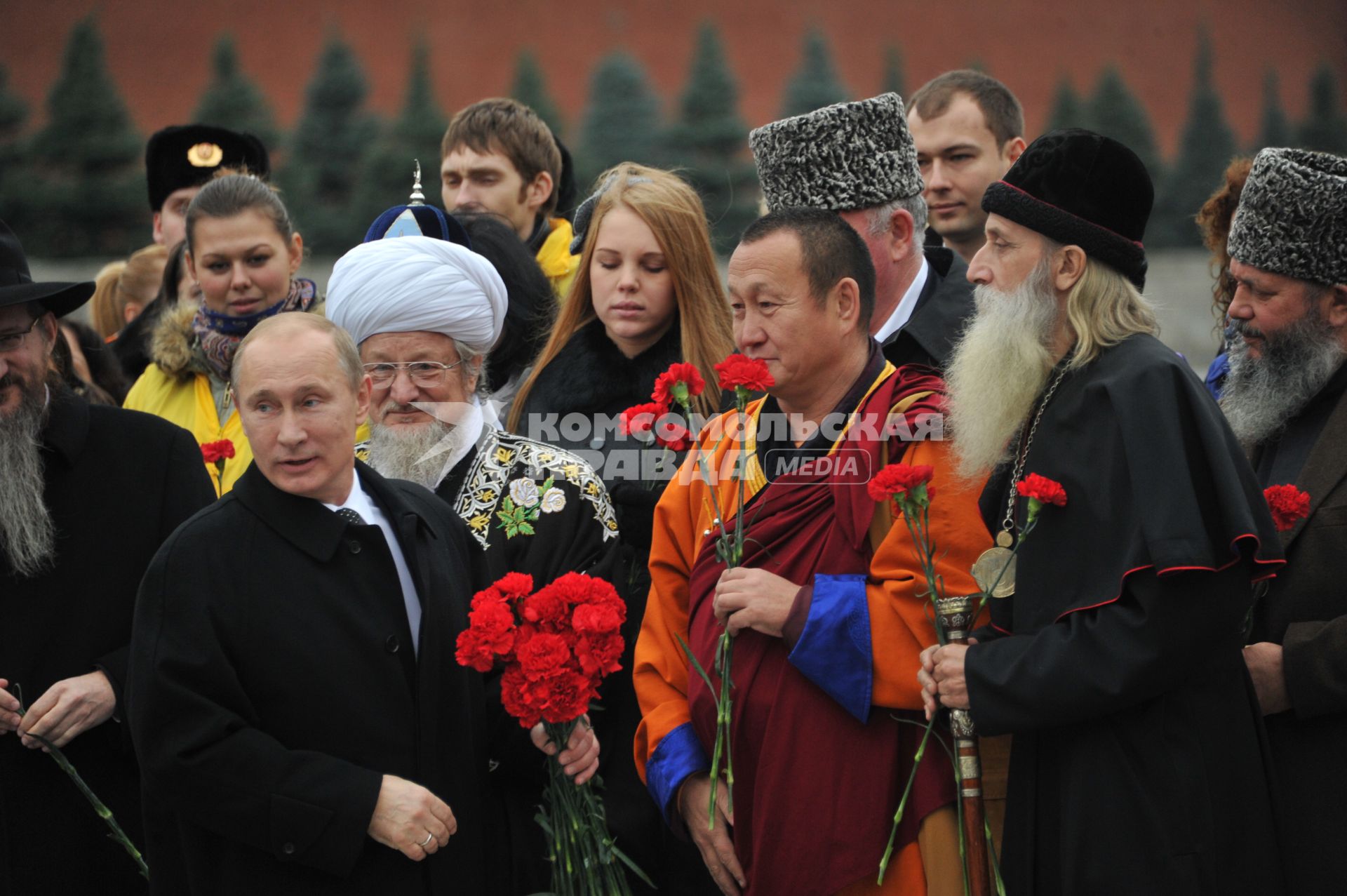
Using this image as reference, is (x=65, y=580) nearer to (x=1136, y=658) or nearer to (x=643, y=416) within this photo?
(x=643, y=416)

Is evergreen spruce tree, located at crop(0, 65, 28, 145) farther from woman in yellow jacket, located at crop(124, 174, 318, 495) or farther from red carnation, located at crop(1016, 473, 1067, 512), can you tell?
red carnation, located at crop(1016, 473, 1067, 512)

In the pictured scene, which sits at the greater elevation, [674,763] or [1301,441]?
[1301,441]

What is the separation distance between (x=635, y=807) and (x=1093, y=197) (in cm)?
202

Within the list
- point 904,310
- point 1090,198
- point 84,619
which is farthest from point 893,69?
point 84,619

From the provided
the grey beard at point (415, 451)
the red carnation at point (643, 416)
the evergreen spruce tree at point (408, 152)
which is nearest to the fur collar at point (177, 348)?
the grey beard at point (415, 451)

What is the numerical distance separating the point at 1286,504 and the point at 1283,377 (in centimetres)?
66

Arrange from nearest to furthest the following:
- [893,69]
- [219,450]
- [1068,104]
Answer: [219,450] → [1068,104] → [893,69]

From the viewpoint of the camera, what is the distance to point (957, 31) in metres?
16.9

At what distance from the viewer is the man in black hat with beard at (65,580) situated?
364 cm

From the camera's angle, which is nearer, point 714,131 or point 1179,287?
point 1179,287

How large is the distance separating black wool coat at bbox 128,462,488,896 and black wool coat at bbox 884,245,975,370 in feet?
5.83

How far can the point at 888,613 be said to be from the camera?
3.26m

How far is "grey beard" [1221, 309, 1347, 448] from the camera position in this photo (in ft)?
12.6

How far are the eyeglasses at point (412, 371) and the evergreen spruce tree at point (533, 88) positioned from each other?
45.5 ft
